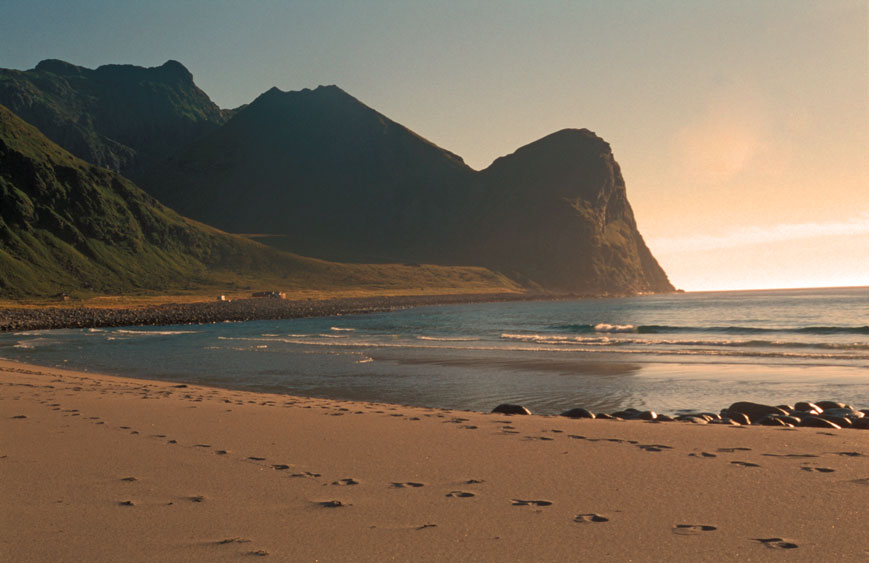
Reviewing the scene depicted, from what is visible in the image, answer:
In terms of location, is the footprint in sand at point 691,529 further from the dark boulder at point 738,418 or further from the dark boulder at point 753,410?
the dark boulder at point 753,410

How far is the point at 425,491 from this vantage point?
788 cm

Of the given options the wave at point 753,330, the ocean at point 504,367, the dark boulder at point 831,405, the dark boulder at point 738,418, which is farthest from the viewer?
the wave at point 753,330

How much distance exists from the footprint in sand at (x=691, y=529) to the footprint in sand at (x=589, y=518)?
70cm

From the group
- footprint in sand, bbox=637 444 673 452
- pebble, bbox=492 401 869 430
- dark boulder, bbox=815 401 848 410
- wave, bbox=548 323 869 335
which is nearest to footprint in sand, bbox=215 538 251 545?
footprint in sand, bbox=637 444 673 452

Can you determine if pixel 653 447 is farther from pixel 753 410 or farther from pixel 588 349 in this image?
pixel 588 349

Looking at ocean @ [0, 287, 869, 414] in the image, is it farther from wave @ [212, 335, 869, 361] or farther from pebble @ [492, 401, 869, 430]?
pebble @ [492, 401, 869, 430]

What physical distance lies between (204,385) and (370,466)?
17.3 metres

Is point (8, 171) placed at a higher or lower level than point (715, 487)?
higher

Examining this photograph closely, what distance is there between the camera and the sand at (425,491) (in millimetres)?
5863

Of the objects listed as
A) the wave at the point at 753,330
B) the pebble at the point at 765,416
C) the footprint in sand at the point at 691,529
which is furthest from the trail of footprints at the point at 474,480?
the wave at the point at 753,330

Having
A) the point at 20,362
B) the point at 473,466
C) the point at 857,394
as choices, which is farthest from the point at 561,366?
the point at 20,362

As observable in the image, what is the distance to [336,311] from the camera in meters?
118

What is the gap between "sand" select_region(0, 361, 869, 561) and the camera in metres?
5.86

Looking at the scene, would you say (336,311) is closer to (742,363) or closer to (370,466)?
(742,363)
